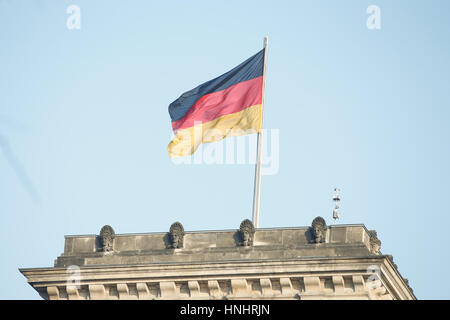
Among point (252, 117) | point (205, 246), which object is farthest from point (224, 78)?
point (205, 246)

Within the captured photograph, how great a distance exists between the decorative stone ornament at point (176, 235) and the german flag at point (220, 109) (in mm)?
5629

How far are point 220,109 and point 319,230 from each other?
1040 centimetres

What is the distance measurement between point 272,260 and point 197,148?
31.8 feet

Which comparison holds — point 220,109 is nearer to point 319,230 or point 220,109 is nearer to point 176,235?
point 176,235

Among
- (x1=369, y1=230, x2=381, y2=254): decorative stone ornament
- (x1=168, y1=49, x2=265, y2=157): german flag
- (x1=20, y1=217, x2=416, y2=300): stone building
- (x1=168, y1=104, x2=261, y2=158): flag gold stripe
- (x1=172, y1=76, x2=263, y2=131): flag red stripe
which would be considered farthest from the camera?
(x1=172, y1=76, x2=263, y2=131): flag red stripe

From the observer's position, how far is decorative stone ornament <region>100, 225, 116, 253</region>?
227 feet

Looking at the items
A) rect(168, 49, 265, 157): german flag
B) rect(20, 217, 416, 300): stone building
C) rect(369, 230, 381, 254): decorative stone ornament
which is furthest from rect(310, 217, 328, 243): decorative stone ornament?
rect(168, 49, 265, 157): german flag

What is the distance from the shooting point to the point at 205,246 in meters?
67.9

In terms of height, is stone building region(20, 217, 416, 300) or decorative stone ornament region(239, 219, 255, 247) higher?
decorative stone ornament region(239, 219, 255, 247)

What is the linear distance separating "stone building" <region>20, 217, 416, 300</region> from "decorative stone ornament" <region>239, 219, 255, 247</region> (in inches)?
1.8

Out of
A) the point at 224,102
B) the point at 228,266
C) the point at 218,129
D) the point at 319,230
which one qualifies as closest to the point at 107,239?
the point at 228,266

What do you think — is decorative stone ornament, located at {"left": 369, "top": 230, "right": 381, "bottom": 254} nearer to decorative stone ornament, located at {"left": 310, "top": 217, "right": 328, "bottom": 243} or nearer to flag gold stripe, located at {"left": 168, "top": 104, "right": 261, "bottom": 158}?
decorative stone ornament, located at {"left": 310, "top": 217, "right": 328, "bottom": 243}
